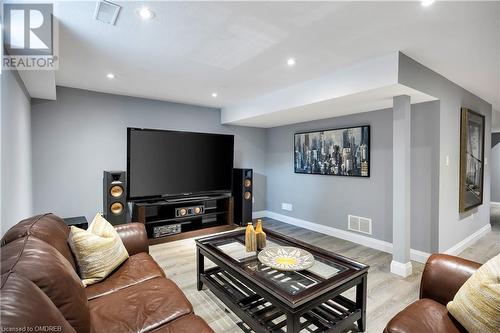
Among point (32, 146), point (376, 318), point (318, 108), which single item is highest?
point (318, 108)

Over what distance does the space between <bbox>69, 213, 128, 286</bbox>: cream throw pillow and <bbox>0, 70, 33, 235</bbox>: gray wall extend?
52 centimetres

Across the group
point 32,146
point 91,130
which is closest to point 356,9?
point 91,130

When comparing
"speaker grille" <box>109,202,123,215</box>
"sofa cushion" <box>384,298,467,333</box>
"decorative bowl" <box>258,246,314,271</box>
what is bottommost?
"sofa cushion" <box>384,298,467,333</box>

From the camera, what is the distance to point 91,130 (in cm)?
379

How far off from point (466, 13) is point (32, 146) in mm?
4848

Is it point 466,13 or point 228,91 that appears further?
point 228,91

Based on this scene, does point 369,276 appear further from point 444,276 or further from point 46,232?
point 46,232

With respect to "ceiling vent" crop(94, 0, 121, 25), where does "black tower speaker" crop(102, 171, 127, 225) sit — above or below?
below

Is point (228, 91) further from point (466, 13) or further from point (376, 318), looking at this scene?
point (376, 318)

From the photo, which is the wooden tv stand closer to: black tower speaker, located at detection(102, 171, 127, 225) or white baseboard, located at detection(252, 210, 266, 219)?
black tower speaker, located at detection(102, 171, 127, 225)

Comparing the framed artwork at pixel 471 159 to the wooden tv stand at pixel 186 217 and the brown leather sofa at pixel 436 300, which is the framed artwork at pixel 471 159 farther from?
the wooden tv stand at pixel 186 217

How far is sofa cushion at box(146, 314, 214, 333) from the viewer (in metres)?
1.23

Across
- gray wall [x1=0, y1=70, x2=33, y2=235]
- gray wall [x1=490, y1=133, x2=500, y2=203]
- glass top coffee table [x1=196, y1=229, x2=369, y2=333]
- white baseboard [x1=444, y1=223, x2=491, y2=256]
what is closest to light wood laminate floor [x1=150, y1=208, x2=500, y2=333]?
white baseboard [x1=444, y1=223, x2=491, y2=256]

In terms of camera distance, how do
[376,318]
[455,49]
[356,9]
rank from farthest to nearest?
[455,49] < [376,318] < [356,9]
